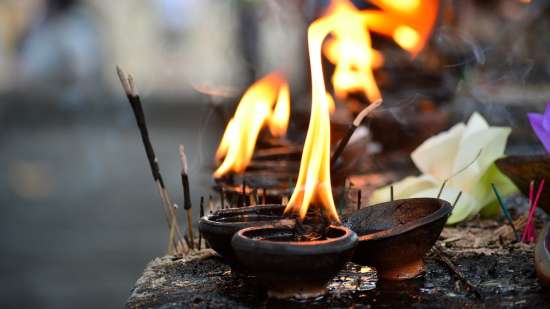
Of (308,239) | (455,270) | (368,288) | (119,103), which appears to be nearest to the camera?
(308,239)

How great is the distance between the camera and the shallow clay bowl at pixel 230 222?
234 centimetres

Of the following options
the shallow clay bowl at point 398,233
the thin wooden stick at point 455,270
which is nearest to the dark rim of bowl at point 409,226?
the shallow clay bowl at point 398,233

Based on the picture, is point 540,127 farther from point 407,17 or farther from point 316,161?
point 407,17

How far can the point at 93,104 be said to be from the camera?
60.0 feet

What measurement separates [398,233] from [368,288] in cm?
23

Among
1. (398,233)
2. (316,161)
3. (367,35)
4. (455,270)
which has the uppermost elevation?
(367,35)

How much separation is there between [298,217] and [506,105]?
499cm

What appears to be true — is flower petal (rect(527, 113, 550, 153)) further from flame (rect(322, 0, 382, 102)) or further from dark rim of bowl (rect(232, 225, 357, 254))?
flame (rect(322, 0, 382, 102))

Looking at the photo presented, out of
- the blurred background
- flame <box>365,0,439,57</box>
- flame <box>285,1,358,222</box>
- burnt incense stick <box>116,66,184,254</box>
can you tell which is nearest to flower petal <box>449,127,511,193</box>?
the blurred background

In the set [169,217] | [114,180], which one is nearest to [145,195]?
[114,180]

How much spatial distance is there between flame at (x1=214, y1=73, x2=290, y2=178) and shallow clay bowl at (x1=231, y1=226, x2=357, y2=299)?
3.93ft

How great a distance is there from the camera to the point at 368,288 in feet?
7.91

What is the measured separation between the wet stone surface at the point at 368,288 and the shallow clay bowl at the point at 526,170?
0.45 metres

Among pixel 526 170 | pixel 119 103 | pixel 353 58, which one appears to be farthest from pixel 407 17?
pixel 119 103
